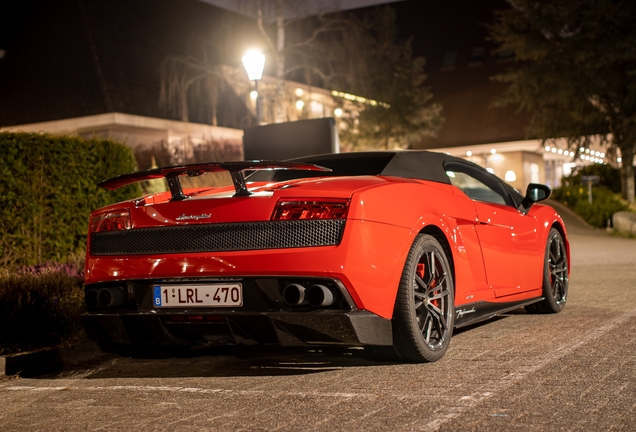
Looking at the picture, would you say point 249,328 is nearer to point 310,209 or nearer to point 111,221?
point 310,209

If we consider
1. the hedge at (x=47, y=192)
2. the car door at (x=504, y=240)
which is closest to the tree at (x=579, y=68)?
the hedge at (x=47, y=192)

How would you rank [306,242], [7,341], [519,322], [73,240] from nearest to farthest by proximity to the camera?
[306,242] < [7,341] < [519,322] < [73,240]

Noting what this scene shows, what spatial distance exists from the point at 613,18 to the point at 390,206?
26.5 meters

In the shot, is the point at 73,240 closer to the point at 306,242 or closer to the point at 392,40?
the point at 306,242

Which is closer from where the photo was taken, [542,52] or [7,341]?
[7,341]

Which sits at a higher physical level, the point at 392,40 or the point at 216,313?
the point at 392,40

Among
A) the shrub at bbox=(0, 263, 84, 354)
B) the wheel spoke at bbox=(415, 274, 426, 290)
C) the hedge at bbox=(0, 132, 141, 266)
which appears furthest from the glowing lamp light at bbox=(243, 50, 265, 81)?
the wheel spoke at bbox=(415, 274, 426, 290)

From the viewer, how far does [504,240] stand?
6297mm

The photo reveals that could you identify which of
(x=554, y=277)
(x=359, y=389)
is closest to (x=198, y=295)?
(x=359, y=389)

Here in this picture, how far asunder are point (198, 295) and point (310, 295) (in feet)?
2.13

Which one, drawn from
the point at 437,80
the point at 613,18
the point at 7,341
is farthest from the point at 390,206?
the point at 437,80

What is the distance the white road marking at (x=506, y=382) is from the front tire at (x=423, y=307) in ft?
1.88

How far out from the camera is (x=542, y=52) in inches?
1218

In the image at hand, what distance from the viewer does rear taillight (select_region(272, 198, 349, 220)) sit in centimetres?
458
